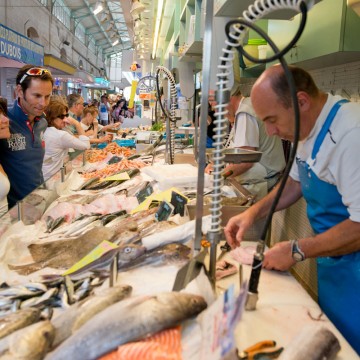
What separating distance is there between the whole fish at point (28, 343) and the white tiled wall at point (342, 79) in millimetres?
3554

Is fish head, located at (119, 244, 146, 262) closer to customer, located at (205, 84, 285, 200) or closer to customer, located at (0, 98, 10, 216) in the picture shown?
customer, located at (0, 98, 10, 216)

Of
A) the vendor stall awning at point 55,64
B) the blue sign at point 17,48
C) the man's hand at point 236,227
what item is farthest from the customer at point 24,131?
the vendor stall awning at point 55,64

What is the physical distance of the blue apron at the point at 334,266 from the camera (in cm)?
197

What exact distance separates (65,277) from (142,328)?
83 centimetres

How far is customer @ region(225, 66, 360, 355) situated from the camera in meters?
1.86

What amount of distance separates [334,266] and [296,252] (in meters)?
0.31

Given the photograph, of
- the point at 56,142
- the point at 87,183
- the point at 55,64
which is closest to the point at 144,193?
the point at 87,183

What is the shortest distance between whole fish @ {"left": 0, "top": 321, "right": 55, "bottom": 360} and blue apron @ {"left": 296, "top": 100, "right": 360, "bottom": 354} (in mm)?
1362

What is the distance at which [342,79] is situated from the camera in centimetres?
427

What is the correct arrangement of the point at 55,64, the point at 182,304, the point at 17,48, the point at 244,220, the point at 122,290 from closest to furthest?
1. the point at 182,304
2. the point at 122,290
3. the point at 244,220
4. the point at 17,48
5. the point at 55,64

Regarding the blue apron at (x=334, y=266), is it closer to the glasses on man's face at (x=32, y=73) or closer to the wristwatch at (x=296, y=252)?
the wristwatch at (x=296, y=252)

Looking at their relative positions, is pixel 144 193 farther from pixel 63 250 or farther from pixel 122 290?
pixel 122 290

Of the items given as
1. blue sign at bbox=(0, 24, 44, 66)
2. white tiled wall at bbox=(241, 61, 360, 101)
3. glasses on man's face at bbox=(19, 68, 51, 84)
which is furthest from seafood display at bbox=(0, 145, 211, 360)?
blue sign at bbox=(0, 24, 44, 66)

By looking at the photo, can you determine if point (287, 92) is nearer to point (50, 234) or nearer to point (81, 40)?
point (50, 234)
